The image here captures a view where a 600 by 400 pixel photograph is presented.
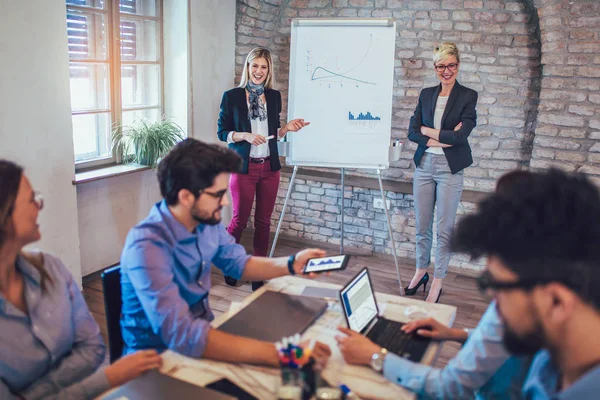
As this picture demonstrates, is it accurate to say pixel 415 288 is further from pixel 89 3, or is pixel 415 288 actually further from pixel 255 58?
pixel 89 3

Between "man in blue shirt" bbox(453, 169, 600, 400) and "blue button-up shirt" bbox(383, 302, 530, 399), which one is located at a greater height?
"man in blue shirt" bbox(453, 169, 600, 400)

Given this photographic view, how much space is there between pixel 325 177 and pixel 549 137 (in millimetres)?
1826

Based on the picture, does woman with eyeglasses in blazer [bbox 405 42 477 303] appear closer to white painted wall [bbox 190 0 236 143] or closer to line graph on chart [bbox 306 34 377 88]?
line graph on chart [bbox 306 34 377 88]

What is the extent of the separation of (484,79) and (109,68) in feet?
9.13

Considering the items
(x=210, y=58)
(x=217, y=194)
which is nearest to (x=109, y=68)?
(x=210, y=58)

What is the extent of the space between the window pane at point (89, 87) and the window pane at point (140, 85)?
0.55ft

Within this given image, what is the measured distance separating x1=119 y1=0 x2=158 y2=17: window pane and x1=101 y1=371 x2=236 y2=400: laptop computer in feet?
10.8

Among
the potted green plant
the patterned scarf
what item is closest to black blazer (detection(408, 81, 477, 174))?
the patterned scarf

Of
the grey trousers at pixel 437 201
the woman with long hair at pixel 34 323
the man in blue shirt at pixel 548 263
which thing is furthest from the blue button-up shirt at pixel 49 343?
the grey trousers at pixel 437 201

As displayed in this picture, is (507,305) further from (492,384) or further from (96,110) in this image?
(96,110)

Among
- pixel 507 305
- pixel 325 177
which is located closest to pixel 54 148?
pixel 325 177

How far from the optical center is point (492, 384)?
161 centimetres

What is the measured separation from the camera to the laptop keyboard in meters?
1.72

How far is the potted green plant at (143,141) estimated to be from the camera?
4.11 meters
